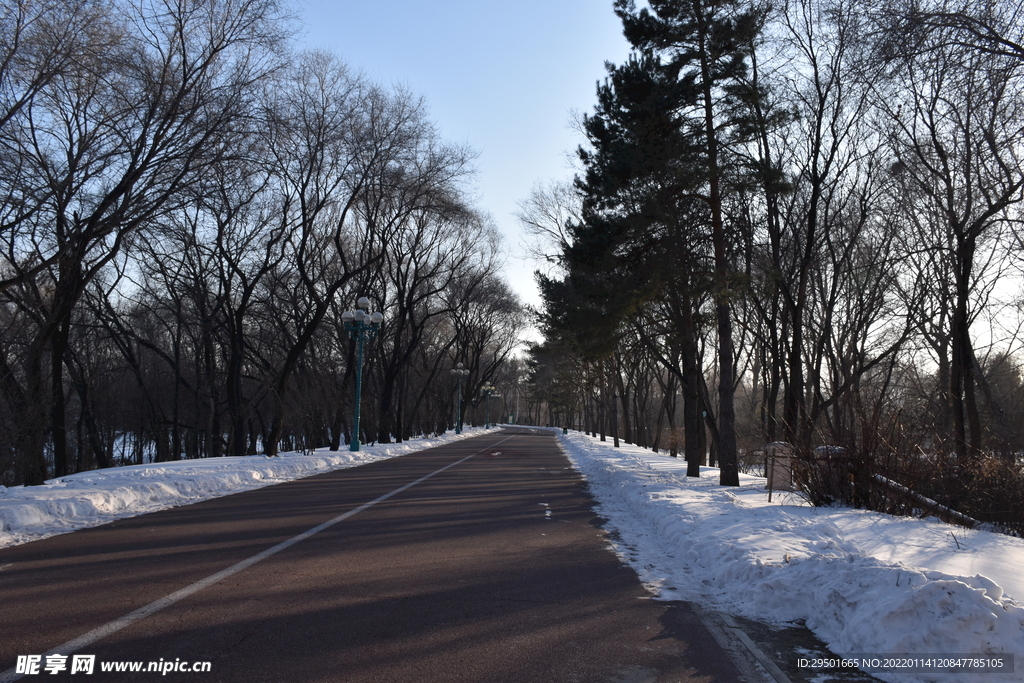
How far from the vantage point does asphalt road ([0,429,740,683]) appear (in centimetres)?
421

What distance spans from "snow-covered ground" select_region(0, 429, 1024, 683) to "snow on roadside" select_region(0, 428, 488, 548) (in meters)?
0.03

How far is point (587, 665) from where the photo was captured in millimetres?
4363

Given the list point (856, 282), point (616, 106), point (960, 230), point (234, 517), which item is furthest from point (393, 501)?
point (856, 282)

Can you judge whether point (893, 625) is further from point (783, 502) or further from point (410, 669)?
point (783, 502)

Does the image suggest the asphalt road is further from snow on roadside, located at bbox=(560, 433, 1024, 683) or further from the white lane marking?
snow on roadside, located at bbox=(560, 433, 1024, 683)

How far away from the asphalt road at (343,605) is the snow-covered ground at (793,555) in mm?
744

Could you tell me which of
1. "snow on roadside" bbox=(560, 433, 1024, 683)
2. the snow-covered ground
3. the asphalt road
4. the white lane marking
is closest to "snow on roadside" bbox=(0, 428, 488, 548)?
the snow-covered ground

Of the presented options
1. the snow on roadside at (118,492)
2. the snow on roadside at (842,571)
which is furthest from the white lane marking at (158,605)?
the snow on roadside at (842,571)

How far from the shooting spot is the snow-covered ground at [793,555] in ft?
15.0

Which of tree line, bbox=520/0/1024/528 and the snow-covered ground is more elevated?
tree line, bbox=520/0/1024/528

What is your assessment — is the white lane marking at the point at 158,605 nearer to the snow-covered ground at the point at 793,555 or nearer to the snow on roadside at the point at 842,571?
the snow-covered ground at the point at 793,555

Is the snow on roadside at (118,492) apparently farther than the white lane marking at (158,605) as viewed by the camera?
Yes

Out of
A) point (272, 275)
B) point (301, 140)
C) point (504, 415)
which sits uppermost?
point (301, 140)

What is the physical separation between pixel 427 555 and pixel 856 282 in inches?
1099
